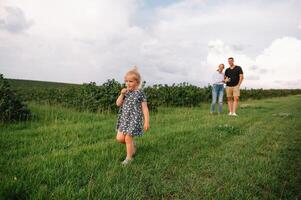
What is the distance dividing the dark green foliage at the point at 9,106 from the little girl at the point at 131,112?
5286mm

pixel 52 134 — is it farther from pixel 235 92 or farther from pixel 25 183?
pixel 235 92

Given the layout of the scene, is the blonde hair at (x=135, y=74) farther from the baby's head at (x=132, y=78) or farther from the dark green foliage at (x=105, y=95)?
the dark green foliage at (x=105, y=95)

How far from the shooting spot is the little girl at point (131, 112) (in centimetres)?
562

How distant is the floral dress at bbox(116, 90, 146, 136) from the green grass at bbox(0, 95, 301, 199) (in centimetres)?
51

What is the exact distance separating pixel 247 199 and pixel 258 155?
102 inches

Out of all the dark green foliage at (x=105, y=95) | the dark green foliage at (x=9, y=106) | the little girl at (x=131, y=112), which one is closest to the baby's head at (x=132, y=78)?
the little girl at (x=131, y=112)

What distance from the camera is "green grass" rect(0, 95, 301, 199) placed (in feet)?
13.5

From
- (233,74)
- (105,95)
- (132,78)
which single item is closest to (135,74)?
(132,78)

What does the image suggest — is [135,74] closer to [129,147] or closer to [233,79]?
[129,147]

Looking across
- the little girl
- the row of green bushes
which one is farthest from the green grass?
the row of green bushes

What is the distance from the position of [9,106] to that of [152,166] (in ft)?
20.1

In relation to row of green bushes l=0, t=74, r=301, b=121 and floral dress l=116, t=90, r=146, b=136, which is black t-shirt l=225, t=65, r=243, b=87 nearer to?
row of green bushes l=0, t=74, r=301, b=121

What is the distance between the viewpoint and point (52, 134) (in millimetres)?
7855

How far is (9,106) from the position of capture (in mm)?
9719
